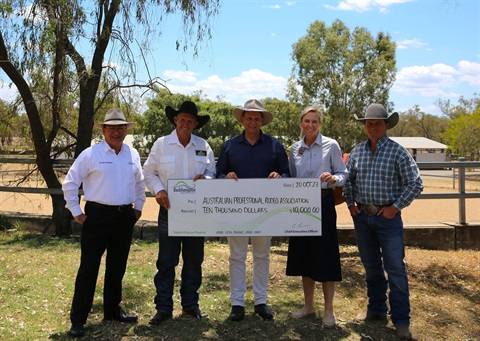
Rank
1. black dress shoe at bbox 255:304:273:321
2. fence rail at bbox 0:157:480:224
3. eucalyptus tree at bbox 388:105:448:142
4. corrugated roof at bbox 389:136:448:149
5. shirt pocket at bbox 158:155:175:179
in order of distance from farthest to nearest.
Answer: eucalyptus tree at bbox 388:105:448:142, corrugated roof at bbox 389:136:448:149, fence rail at bbox 0:157:480:224, black dress shoe at bbox 255:304:273:321, shirt pocket at bbox 158:155:175:179

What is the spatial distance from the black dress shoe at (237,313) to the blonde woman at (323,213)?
60 cm

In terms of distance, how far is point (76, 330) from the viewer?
14.2 feet

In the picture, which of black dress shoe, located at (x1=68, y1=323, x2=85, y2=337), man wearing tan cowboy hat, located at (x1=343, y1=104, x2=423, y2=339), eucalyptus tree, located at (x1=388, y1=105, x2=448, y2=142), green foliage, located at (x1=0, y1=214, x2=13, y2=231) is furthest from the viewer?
eucalyptus tree, located at (x1=388, y1=105, x2=448, y2=142)

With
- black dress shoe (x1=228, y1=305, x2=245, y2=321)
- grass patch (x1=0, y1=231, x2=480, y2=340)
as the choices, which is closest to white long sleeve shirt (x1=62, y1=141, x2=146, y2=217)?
grass patch (x1=0, y1=231, x2=480, y2=340)

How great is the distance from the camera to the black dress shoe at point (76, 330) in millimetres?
4320

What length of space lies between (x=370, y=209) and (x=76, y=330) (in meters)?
2.89

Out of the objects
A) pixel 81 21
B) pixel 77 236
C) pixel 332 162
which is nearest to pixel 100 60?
pixel 81 21

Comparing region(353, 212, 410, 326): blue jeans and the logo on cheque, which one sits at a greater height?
the logo on cheque

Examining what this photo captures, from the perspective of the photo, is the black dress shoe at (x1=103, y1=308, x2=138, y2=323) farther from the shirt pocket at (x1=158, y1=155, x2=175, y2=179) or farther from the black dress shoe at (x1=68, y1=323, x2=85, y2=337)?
the shirt pocket at (x1=158, y1=155, x2=175, y2=179)

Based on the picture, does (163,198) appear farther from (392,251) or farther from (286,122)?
(286,122)

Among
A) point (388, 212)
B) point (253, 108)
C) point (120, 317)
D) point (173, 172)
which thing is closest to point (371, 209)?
point (388, 212)

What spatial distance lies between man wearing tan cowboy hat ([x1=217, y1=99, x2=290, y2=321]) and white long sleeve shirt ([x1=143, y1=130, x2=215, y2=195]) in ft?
0.74

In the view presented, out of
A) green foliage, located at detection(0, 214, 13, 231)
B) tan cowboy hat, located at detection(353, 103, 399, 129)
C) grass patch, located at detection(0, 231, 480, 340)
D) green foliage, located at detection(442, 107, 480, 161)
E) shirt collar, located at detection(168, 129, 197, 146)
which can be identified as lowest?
grass patch, located at detection(0, 231, 480, 340)

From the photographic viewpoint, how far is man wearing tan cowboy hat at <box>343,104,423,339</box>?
4.43 meters
